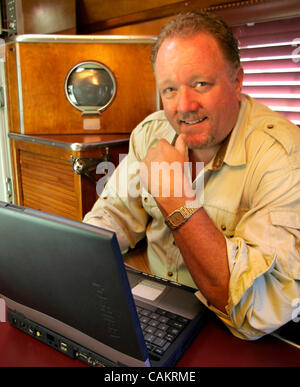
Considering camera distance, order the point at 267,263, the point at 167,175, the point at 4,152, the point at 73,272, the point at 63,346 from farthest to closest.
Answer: the point at 4,152 → the point at 167,175 → the point at 267,263 → the point at 63,346 → the point at 73,272

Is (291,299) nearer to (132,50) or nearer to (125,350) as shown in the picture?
(125,350)

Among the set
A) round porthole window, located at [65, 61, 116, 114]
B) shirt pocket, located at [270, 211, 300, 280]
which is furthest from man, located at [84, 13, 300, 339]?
round porthole window, located at [65, 61, 116, 114]

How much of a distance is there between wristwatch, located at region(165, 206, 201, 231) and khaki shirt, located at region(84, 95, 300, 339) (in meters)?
0.12

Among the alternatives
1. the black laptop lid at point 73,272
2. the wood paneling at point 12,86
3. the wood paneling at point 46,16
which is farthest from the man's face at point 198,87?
the wood paneling at point 46,16

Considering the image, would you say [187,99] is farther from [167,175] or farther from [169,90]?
[167,175]

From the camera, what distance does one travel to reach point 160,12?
2.04 metres

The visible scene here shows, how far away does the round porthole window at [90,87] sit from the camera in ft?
6.62

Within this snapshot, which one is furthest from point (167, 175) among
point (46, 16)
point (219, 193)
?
point (46, 16)

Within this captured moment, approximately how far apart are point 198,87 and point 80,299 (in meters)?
0.78

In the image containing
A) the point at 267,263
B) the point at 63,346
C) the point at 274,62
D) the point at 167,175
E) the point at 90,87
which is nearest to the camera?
the point at 63,346

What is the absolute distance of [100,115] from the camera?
2.05 m

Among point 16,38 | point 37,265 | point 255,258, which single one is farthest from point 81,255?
point 16,38
